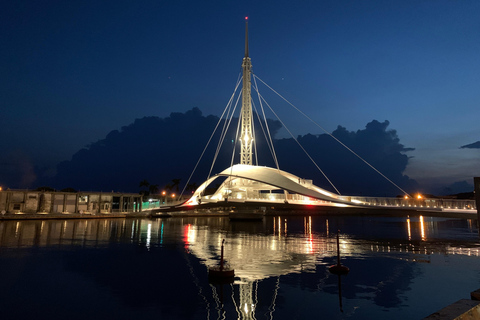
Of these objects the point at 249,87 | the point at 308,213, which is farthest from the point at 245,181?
the point at 308,213

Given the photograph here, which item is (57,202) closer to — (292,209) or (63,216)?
(63,216)

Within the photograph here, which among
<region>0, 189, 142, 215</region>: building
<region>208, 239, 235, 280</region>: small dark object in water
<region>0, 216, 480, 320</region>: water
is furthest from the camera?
<region>0, 189, 142, 215</region>: building

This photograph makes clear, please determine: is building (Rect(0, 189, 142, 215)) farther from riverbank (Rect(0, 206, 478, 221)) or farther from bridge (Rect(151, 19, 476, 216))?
bridge (Rect(151, 19, 476, 216))

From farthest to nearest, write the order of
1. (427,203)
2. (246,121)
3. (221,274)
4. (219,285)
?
(246,121), (427,203), (221,274), (219,285)

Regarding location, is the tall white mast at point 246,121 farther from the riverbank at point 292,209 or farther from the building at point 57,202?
the building at point 57,202

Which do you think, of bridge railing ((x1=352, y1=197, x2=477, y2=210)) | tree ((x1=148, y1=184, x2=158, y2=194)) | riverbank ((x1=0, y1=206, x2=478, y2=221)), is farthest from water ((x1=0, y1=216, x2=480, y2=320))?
tree ((x1=148, y1=184, x2=158, y2=194))

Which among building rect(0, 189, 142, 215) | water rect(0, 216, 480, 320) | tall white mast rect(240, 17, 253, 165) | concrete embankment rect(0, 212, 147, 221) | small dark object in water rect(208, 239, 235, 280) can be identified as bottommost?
water rect(0, 216, 480, 320)

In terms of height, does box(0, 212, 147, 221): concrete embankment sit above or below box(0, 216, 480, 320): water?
above

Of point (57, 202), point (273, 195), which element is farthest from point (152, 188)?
point (273, 195)

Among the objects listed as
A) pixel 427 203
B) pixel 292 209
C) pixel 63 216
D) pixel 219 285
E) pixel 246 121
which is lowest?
pixel 219 285

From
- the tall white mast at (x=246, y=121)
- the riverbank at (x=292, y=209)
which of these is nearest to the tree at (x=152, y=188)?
the riverbank at (x=292, y=209)

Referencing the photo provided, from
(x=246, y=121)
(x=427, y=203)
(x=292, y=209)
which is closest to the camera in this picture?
(x=427, y=203)

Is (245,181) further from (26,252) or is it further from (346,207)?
(26,252)

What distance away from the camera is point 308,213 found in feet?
541
